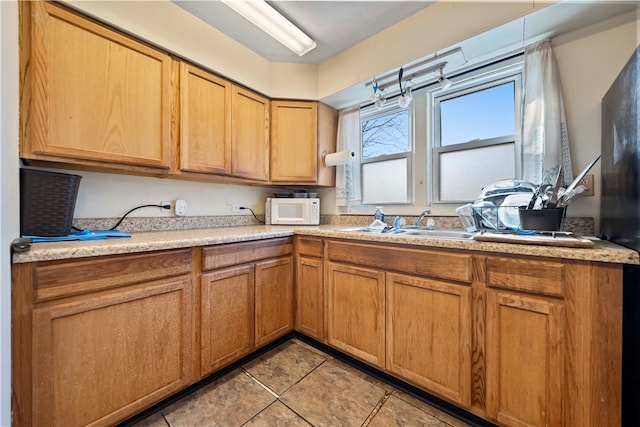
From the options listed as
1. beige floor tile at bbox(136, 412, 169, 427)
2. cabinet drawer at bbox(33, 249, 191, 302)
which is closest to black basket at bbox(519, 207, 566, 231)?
cabinet drawer at bbox(33, 249, 191, 302)

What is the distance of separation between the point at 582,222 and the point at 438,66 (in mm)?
1274

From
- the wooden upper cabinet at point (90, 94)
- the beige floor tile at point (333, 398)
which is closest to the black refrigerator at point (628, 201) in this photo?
the beige floor tile at point (333, 398)

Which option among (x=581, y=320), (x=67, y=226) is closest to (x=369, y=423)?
(x=581, y=320)

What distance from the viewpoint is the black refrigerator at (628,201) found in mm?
856

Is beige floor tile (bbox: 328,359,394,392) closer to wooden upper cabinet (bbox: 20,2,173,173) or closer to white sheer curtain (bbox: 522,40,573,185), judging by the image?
white sheer curtain (bbox: 522,40,573,185)

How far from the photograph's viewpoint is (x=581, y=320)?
905mm

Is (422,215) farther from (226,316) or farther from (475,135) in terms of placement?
(226,316)

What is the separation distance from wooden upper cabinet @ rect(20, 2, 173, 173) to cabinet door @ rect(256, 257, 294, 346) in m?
0.98

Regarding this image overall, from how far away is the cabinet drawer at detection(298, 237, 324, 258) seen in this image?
1.77 m

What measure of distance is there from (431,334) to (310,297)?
868 millimetres

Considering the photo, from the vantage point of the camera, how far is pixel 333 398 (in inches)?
52.8

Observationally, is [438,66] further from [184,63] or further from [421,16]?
[184,63]

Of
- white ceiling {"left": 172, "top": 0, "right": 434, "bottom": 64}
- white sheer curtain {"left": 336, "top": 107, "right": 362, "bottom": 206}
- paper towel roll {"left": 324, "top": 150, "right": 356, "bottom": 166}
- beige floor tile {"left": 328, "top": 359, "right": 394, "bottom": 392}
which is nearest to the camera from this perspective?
beige floor tile {"left": 328, "top": 359, "right": 394, "bottom": 392}

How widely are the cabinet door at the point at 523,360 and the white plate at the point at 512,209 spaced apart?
17.7 inches
